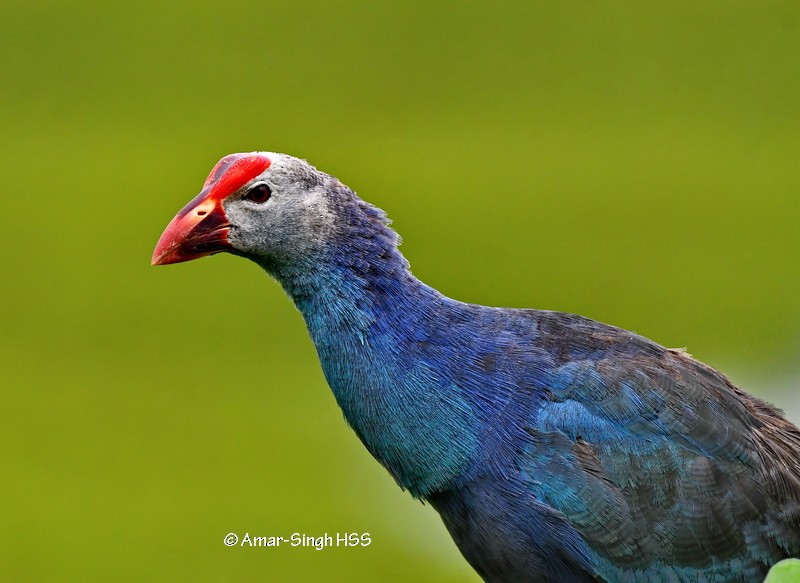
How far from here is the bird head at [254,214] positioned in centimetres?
261

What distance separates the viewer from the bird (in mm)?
2604

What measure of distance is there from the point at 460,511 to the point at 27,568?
286 centimetres

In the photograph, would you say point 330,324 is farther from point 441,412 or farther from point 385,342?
point 441,412

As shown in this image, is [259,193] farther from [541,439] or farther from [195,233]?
[541,439]

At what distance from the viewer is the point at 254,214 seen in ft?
8.65

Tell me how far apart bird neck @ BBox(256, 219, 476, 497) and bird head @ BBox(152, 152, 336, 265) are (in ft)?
0.21

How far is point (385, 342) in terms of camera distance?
A: 266 centimetres

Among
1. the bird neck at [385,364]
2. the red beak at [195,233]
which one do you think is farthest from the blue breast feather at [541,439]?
the red beak at [195,233]

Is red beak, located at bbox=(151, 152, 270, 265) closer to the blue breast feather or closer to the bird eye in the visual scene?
the bird eye

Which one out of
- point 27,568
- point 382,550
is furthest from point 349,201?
point 27,568

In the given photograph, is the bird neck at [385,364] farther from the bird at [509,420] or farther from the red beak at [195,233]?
the red beak at [195,233]

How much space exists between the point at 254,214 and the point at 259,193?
0.05 meters

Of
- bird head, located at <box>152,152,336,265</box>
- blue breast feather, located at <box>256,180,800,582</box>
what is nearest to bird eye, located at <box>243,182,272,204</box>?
bird head, located at <box>152,152,336,265</box>

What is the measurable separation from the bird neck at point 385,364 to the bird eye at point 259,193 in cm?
15
